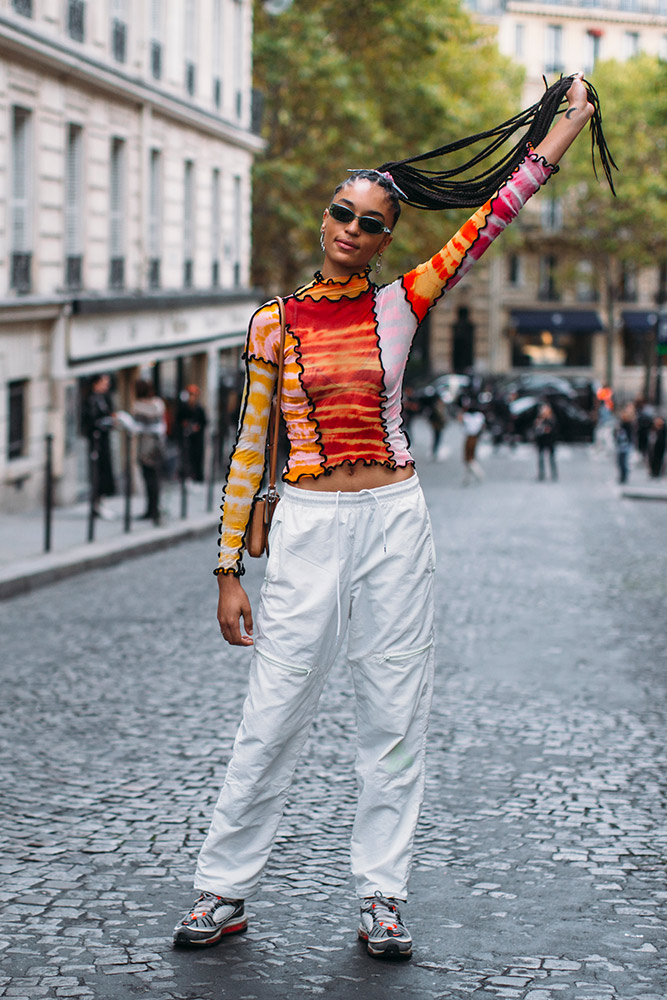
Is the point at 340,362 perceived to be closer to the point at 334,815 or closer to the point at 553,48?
the point at 334,815

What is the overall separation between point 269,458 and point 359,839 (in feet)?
3.57

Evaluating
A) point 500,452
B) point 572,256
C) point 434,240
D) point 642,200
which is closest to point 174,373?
point 500,452

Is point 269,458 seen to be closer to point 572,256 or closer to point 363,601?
point 363,601

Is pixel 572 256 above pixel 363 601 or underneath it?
above

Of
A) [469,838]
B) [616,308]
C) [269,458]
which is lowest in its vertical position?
[469,838]

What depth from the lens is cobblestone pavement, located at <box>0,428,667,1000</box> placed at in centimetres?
396

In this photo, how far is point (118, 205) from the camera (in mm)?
25062

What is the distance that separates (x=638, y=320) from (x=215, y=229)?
134 feet

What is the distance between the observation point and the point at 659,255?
206 ft

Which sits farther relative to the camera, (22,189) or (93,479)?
(22,189)

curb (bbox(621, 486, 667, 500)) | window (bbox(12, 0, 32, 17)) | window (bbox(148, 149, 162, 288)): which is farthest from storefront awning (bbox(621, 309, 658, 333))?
window (bbox(12, 0, 32, 17))

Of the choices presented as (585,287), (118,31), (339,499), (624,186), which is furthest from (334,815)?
(585,287)

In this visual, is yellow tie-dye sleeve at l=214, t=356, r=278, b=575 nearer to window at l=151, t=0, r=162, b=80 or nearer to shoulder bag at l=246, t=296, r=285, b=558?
shoulder bag at l=246, t=296, r=285, b=558

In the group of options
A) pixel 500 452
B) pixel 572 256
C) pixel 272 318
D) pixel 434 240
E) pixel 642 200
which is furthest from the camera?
pixel 572 256
